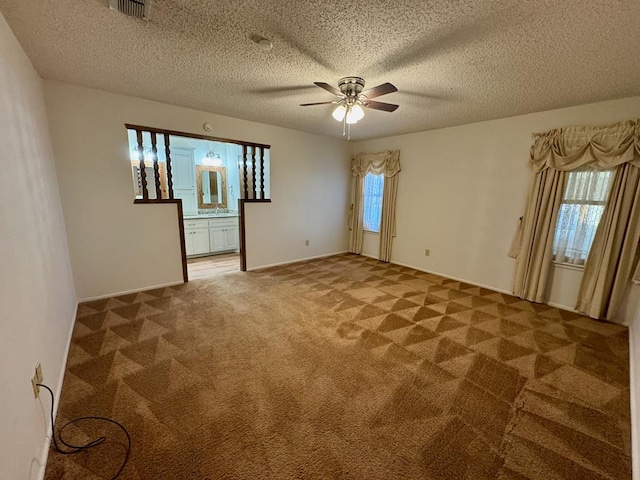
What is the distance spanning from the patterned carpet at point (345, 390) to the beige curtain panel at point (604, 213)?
361 mm

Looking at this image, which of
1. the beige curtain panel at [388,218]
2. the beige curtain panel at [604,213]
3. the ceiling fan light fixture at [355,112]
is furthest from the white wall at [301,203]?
the beige curtain panel at [604,213]

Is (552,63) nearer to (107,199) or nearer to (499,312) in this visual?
(499,312)

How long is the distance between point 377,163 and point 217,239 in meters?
3.54

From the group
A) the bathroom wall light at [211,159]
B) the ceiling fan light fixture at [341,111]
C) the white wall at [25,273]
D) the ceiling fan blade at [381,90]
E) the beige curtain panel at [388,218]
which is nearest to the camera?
the white wall at [25,273]

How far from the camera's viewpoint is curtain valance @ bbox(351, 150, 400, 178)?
4.82m

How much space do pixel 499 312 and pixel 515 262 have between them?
3.03 feet

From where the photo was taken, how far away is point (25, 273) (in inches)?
57.3

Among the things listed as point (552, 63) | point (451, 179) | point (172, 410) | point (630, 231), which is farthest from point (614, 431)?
point (451, 179)

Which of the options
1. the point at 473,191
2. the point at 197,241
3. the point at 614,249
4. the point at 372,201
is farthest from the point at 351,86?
the point at 197,241

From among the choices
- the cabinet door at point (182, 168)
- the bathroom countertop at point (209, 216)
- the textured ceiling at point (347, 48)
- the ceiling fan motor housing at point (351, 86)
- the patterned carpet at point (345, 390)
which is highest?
the textured ceiling at point (347, 48)

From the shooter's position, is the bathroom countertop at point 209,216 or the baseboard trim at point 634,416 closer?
the baseboard trim at point 634,416

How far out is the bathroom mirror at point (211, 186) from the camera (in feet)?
18.2

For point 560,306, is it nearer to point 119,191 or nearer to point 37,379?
point 37,379

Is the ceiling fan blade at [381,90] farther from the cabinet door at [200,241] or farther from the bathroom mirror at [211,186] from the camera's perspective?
the bathroom mirror at [211,186]
